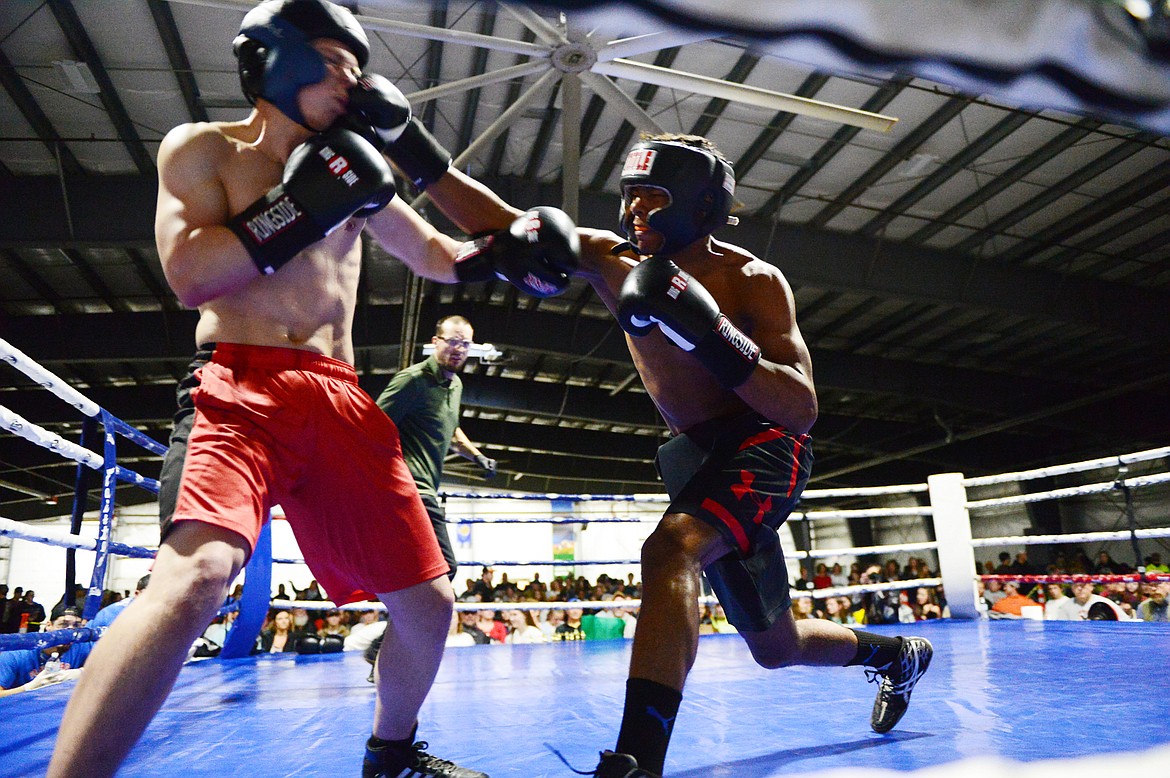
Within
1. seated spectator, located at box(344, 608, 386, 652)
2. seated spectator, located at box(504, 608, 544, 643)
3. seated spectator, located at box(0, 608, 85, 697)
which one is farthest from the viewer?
seated spectator, located at box(504, 608, 544, 643)

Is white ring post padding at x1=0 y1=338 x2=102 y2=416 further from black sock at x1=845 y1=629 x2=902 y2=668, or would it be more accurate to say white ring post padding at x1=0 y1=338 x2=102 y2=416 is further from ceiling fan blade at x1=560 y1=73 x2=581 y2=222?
ceiling fan blade at x1=560 y1=73 x2=581 y2=222

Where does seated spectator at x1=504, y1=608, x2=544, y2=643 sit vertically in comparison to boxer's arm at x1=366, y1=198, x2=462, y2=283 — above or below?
below

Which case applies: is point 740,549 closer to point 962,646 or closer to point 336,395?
point 336,395

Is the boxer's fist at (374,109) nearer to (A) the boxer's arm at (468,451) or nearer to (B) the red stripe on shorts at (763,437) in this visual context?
(B) the red stripe on shorts at (763,437)

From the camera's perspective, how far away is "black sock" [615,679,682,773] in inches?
46.9

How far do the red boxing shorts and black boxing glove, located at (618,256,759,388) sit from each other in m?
0.50

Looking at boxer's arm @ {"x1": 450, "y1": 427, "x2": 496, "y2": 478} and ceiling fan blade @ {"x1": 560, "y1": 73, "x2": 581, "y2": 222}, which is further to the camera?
ceiling fan blade @ {"x1": 560, "y1": 73, "x2": 581, "y2": 222}

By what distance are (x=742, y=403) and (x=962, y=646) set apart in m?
2.39

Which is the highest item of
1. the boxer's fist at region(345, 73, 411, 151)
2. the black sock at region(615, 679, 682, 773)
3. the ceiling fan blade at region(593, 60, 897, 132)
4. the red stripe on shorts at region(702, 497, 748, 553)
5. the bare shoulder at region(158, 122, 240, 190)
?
the ceiling fan blade at region(593, 60, 897, 132)

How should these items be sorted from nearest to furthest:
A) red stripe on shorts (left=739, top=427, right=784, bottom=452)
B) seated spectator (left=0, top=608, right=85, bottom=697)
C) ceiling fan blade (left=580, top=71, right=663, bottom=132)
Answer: red stripe on shorts (left=739, top=427, right=784, bottom=452) < seated spectator (left=0, top=608, right=85, bottom=697) < ceiling fan blade (left=580, top=71, right=663, bottom=132)

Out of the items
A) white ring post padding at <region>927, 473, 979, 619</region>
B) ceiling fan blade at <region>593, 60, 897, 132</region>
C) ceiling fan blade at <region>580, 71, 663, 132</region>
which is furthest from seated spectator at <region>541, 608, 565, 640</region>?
ceiling fan blade at <region>593, 60, 897, 132</region>

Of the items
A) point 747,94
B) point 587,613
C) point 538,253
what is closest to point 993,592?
point 587,613

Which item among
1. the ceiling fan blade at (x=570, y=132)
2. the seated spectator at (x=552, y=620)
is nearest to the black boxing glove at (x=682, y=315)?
the ceiling fan blade at (x=570, y=132)

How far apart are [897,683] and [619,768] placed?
3.43 feet
